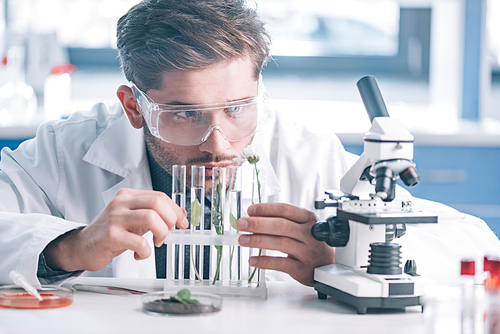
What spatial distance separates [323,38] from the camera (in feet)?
13.7

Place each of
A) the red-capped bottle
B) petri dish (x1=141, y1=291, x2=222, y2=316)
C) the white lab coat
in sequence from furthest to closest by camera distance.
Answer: the white lab coat, petri dish (x1=141, y1=291, x2=222, y2=316), the red-capped bottle

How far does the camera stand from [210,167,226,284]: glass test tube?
1394 millimetres

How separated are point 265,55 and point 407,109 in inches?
93.5

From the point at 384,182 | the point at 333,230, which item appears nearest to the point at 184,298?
the point at 333,230

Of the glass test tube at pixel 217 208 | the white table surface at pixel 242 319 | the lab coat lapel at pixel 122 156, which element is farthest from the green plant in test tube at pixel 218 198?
the lab coat lapel at pixel 122 156

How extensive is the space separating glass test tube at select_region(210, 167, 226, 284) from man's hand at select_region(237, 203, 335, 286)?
0.26 ft

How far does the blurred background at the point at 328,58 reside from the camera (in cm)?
364

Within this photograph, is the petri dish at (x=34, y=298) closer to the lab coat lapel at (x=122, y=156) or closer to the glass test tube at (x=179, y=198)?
the glass test tube at (x=179, y=198)

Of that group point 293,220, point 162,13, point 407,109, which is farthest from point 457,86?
point 293,220

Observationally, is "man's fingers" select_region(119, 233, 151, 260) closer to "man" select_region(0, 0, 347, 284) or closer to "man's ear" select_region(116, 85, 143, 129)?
"man" select_region(0, 0, 347, 284)

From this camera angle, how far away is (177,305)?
3.90ft

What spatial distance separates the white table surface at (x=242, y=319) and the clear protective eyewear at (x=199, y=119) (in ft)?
1.81

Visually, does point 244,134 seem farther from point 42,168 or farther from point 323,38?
point 323,38

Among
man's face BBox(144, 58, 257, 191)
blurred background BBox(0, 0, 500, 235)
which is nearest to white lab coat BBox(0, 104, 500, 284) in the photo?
man's face BBox(144, 58, 257, 191)
